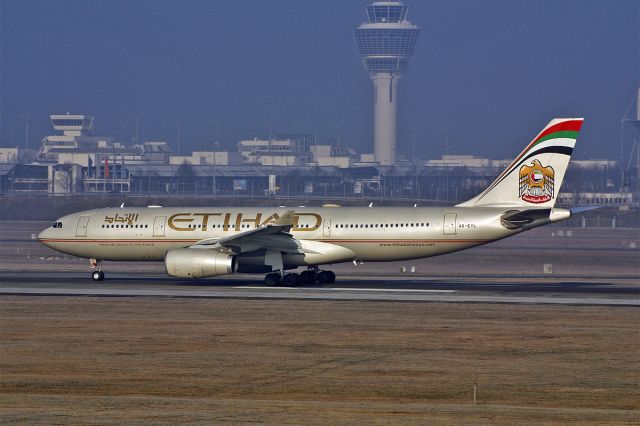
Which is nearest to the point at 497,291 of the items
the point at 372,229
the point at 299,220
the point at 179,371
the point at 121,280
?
the point at 372,229

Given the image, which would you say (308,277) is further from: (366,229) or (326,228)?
(366,229)

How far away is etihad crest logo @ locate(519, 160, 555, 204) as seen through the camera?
4619 cm

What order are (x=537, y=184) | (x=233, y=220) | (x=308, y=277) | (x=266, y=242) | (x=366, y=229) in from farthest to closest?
(x=233, y=220) < (x=308, y=277) < (x=366, y=229) < (x=266, y=242) < (x=537, y=184)

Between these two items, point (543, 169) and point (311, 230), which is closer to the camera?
point (543, 169)

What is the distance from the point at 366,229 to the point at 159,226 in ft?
31.6

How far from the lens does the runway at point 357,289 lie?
40031 millimetres

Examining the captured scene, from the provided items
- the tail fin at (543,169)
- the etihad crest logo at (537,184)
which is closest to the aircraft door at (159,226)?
the tail fin at (543,169)

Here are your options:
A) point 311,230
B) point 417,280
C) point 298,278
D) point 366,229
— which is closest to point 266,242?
point 298,278

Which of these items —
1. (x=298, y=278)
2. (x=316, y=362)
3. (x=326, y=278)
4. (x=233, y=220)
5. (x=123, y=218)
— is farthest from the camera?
(x=123, y=218)

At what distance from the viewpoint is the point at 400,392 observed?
22.4 meters

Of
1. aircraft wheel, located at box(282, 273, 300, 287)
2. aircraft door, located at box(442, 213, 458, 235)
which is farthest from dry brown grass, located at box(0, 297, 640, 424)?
aircraft door, located at box(442, 213, 458, 235)

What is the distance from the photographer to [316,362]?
26094mm

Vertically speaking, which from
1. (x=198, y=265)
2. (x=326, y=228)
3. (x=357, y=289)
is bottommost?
(x=357, y=289)

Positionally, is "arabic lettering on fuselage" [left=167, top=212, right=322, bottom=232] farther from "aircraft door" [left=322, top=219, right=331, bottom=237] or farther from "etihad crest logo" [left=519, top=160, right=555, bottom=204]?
"etihad crest logo" [left=519, top=160, right=555, bottom=204]
